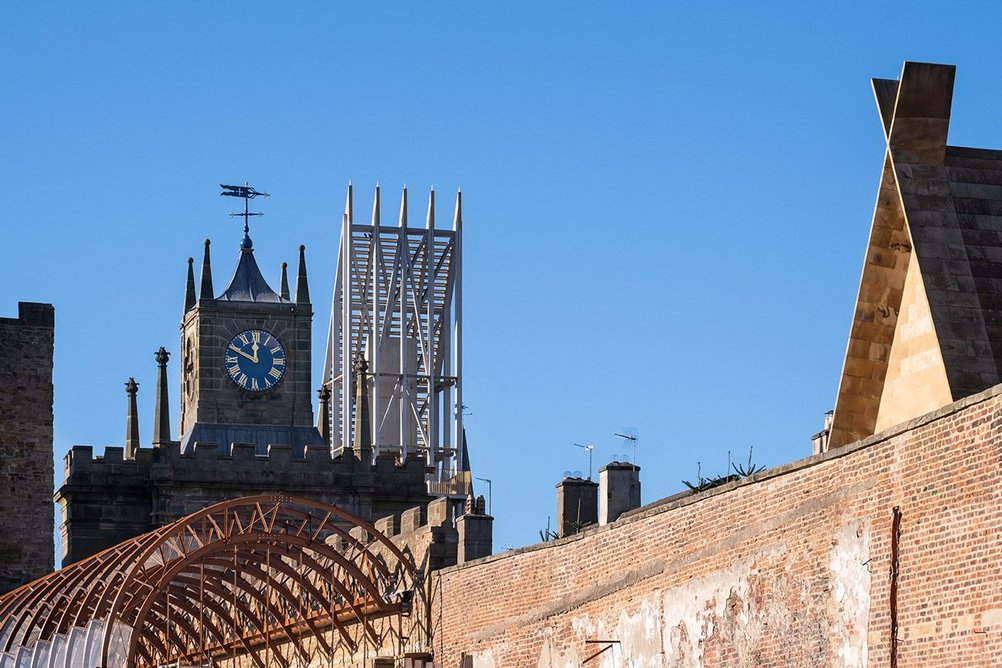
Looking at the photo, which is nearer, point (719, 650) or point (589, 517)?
point (719, 650)

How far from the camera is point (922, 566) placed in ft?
64.0

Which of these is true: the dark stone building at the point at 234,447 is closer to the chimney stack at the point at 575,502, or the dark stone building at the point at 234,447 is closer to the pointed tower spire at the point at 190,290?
the pointed tower spire at the point at 190,290

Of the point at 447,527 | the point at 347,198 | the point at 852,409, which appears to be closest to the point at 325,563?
the point at 447,527

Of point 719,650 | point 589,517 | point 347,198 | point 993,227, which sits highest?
point 347,198

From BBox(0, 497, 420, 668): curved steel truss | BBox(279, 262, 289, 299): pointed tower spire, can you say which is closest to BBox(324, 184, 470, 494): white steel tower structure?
BBox(279, 262, 289, 299): pointed tower spire

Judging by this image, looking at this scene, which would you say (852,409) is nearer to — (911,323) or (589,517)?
(911,323)

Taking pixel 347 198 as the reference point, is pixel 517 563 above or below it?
below

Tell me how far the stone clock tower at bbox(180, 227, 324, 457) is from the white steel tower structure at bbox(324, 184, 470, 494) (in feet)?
11.4

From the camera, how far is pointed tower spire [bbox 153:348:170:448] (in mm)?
69062

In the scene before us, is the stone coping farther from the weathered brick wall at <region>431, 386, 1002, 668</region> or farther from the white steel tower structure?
the white steel tower structure

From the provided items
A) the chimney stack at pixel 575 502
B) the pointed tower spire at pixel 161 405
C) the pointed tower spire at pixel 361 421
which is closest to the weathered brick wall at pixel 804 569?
the chimney stack at pixel 575 502

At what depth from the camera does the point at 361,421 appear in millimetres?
66875

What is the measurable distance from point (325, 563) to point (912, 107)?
1344 centimetres

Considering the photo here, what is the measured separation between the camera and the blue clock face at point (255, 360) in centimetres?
7338
